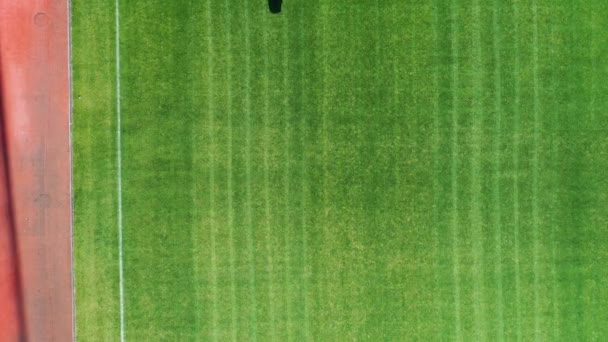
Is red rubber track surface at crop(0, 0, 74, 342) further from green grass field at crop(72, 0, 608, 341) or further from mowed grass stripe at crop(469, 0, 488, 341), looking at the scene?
mowed grass stripe at crop(469, 0, 488, 341)

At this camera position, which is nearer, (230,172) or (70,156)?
(70,156)

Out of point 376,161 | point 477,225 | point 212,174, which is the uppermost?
point 376,161

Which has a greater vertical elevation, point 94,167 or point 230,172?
point 94,167

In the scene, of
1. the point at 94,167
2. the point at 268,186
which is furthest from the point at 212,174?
the point at 94,167

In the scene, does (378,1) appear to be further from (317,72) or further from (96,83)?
(96,83)

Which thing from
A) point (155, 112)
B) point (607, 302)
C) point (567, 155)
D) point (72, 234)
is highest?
point (155, 112)

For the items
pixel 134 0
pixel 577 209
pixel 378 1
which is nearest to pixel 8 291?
pixel 134 0

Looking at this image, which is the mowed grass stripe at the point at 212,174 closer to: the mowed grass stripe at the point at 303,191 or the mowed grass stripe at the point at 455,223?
the mowed grass stripe at the point at 303,191

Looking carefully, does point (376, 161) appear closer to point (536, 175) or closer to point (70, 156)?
point (536, 175)
